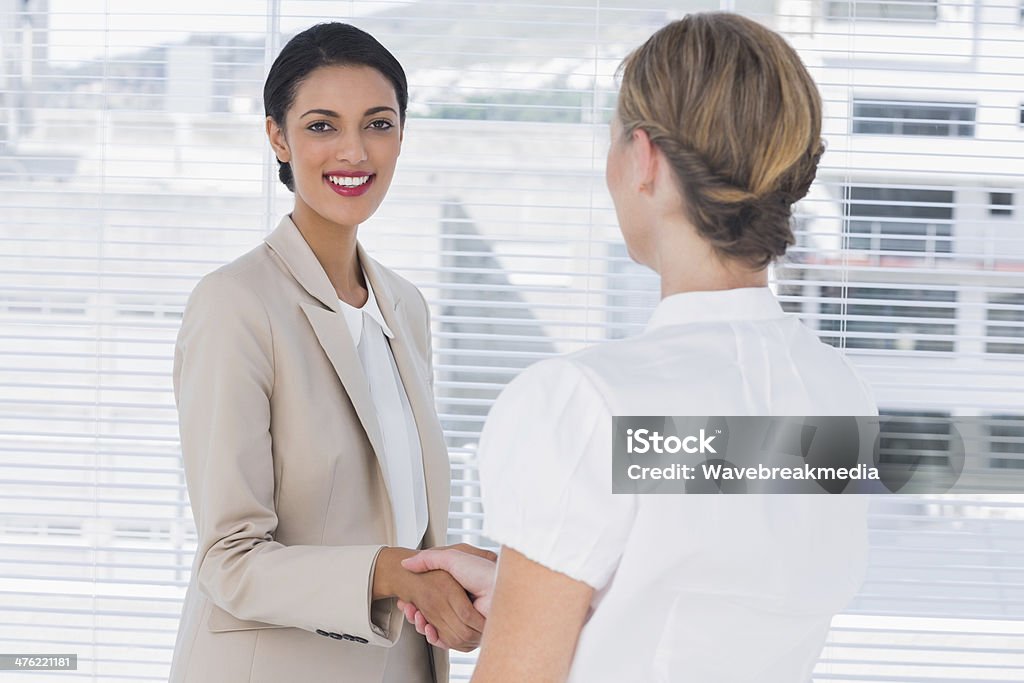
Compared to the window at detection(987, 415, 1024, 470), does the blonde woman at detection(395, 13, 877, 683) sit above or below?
above

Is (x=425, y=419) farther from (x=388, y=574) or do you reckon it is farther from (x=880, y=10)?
(x=880, y=10)

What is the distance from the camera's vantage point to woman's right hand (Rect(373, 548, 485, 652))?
127 cm

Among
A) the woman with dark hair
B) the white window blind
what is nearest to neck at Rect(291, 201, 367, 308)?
the woman with dark hair

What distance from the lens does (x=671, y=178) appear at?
813 millimetres

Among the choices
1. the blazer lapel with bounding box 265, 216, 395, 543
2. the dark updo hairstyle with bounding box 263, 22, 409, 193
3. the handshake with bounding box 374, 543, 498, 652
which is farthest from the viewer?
the dark updo hairstyle with bounding box 263, 22, 409, 193

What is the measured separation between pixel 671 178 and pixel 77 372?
1.96 meters

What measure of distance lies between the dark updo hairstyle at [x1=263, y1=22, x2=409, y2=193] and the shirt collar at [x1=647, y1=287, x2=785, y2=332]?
886 mm

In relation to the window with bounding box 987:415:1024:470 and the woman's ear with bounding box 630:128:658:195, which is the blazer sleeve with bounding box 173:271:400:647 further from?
the window with bounding box 987:415:1024:470

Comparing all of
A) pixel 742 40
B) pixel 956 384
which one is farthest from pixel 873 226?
pixel 742 40

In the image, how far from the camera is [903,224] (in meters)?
2.36

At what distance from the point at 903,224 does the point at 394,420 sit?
1.44m

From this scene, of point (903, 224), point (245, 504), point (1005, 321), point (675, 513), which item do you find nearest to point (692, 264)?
point (675, 513)

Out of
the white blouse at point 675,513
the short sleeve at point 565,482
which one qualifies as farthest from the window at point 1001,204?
the short sleeve at point 565,482

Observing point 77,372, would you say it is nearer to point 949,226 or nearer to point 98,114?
point 98,114
